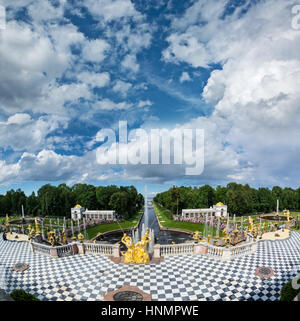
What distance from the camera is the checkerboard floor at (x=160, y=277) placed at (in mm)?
8359

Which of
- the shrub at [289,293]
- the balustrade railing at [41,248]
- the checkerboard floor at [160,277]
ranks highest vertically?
the shrub at [289,293]

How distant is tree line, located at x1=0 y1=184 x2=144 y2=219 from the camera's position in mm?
39809

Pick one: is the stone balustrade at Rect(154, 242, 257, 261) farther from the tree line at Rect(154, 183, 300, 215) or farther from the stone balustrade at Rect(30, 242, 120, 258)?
the tree line at Rect(154, 183, 300, 215)

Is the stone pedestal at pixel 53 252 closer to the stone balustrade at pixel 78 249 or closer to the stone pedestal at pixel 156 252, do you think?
the stone balustrade at pixel 78 249

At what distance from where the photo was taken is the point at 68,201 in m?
45.3

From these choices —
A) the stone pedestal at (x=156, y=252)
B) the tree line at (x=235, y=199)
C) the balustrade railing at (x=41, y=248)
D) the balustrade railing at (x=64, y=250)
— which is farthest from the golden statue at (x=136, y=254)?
the tree line at (x=235, y=199)

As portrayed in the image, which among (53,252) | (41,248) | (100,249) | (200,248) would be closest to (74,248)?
(53,252)

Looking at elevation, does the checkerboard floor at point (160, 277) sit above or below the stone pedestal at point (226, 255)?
below

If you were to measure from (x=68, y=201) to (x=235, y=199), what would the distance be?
36890 millimetres

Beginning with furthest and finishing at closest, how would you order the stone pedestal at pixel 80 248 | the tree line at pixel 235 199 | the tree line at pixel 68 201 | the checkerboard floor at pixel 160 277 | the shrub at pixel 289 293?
the tree line at pixel 235 199 → the tree line at pixel 68 201 → the stone pedestal at pixel 80 248 → the checkerboard floor at pixel 160 277 → the shrub at pixel 289 293

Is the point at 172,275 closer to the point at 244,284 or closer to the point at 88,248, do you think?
the point at 244,284

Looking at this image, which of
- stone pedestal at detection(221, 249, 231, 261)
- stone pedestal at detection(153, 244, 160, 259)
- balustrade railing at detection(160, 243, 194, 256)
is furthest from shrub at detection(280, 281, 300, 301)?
stone pedestal at detection(153, 244, 160, 259)

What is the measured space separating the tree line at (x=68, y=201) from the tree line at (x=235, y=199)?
33.2 ft

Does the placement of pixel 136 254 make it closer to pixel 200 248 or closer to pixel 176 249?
pixel 176 249
